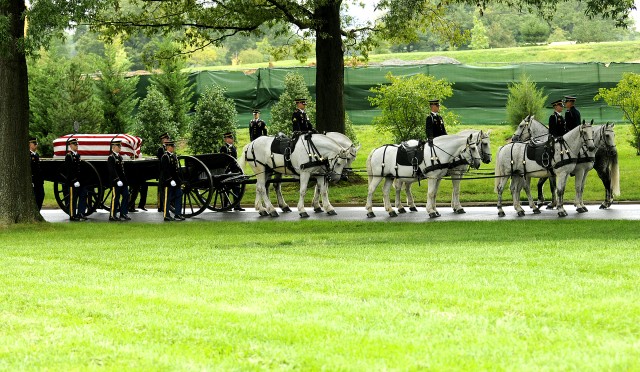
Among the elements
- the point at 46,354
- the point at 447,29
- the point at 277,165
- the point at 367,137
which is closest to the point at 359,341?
the point at 46,354

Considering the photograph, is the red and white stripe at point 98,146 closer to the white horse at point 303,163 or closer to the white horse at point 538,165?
the white horse at point 303,163

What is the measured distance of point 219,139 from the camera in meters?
38.7

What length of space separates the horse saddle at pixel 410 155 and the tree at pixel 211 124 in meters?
16.3

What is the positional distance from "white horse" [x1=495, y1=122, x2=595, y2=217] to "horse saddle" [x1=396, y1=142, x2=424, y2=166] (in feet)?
5.79

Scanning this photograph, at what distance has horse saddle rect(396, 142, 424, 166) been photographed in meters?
22.7

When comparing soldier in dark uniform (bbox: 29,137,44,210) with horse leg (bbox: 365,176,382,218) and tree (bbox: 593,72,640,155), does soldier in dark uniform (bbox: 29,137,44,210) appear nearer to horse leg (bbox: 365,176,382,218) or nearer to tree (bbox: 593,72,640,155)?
horse leg (bbox: 365,176,382,218)

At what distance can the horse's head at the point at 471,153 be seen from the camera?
2205cm

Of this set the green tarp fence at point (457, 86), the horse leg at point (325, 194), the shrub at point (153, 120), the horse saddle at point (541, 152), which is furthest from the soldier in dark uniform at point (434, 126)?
the green tarp fence at point (457, 86)

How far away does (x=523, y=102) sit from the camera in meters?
41.7

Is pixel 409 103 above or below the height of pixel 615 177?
above

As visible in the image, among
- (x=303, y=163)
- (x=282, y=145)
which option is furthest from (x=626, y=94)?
(x=303, y=163)

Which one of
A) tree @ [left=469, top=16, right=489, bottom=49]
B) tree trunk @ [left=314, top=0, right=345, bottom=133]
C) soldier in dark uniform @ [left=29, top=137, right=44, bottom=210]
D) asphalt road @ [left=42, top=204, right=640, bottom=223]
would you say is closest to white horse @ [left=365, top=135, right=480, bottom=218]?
asphalt road @ [left=42, top=204, right=640, bottom=223]

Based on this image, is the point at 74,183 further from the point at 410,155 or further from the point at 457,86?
the point at 457,86

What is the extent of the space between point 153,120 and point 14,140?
1940 centimetres
